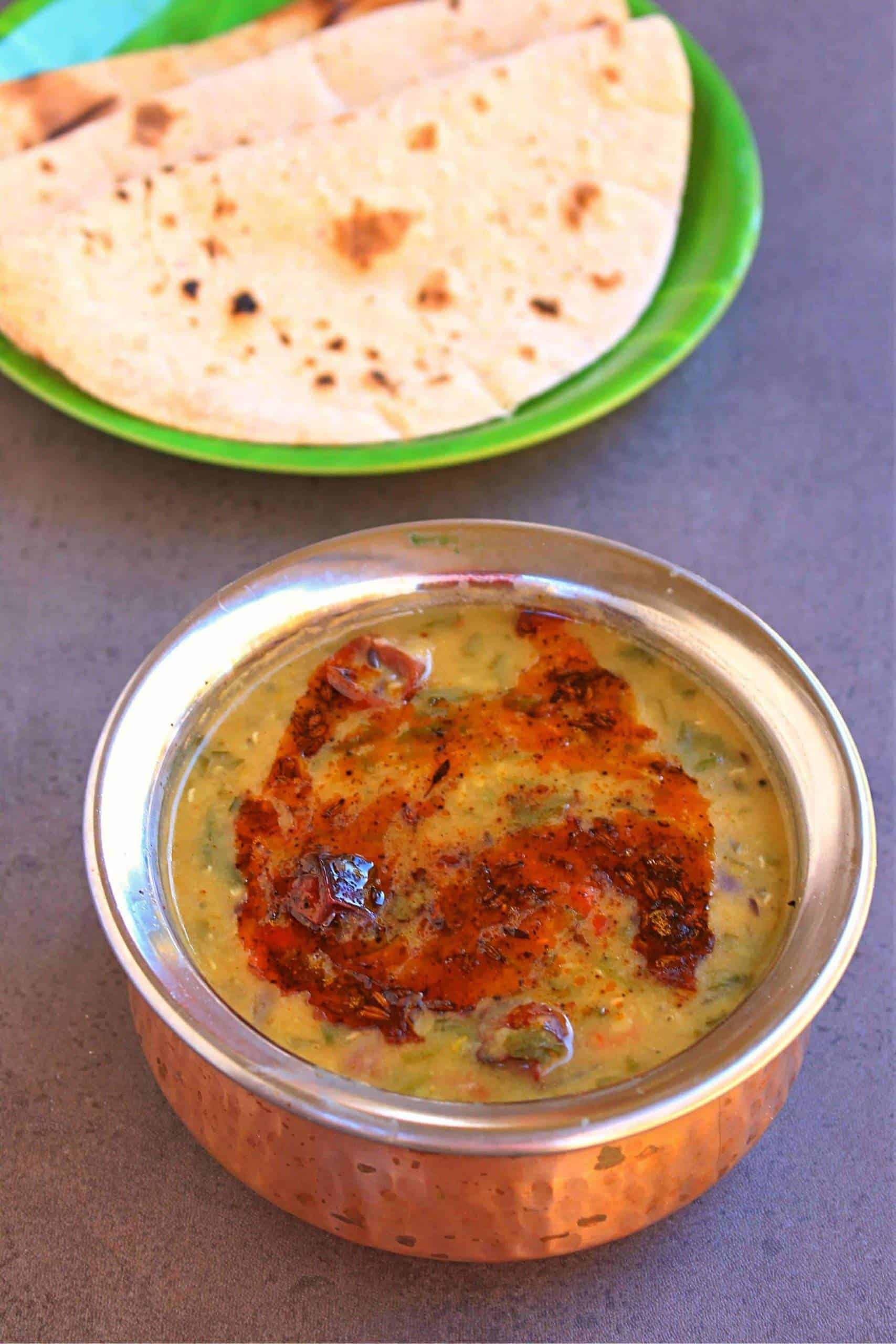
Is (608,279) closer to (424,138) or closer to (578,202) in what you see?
(578,202)

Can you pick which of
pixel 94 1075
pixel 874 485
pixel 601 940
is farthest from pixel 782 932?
pixel 874 485

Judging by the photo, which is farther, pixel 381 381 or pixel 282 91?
pixel 282 91

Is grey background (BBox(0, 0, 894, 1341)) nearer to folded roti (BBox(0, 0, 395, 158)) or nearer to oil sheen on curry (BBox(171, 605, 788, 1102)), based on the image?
oil sheen on curry (BBox(171, 605, 788, 1102))

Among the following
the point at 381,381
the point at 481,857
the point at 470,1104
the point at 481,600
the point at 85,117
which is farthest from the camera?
the point at 85,117

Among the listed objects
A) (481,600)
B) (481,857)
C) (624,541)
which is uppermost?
A: (624,541)

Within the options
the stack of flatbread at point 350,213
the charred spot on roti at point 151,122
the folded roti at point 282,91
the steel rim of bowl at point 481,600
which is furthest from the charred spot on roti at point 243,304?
the steel rim of bowl at point 481,600

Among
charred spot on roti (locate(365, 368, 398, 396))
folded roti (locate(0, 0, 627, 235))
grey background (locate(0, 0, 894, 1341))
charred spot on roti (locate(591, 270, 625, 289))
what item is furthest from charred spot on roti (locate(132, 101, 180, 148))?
charred spot on roti (locate(591, 270, 625, 289))

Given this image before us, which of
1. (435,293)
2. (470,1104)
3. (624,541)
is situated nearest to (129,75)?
(435,293)

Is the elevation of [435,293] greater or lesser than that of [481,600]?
greater

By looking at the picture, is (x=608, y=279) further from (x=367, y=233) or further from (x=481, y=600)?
(x=481, y=600)

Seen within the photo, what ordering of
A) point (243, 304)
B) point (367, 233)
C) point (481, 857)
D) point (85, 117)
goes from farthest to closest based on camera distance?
point (85, 117) < point (367, 233) < point (243, 304) < point (481, 857)
